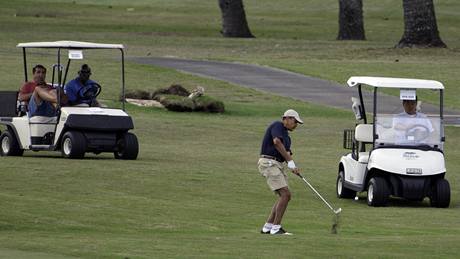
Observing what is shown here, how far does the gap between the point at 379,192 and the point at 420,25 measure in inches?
1117

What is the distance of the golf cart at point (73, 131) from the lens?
23.5 metres

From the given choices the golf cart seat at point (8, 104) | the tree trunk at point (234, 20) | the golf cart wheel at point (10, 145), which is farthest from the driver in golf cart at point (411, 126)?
the tree trunk at point (234, 20)

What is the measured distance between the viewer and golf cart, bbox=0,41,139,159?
927 inches

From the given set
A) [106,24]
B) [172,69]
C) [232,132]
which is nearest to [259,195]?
[232,132]

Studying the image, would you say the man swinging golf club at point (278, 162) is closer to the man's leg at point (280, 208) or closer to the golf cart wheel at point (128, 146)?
the man's leg at point (280, 208)

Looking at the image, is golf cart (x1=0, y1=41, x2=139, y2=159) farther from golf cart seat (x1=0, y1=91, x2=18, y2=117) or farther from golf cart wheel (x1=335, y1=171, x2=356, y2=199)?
golf cart wheel (x1=335, y1=171, x2=356, y2=199)

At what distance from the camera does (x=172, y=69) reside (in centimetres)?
4303

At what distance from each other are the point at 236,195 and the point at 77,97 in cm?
530

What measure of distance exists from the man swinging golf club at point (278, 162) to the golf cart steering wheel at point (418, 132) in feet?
15.4

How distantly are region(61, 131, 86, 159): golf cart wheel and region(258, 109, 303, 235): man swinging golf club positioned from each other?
782 cm

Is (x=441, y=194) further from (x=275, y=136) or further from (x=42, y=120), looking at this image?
(x=42, y=120)

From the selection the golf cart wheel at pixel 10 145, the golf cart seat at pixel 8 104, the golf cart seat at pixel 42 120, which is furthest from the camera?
the golf cart seat at pixel 8 104

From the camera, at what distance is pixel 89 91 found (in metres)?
24.2

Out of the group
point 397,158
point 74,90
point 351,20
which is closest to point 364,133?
point 397,158
